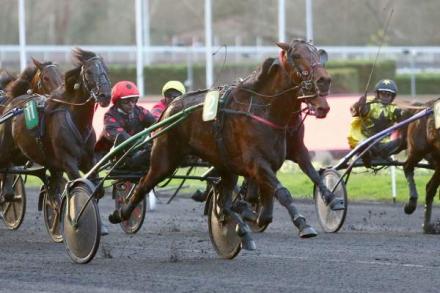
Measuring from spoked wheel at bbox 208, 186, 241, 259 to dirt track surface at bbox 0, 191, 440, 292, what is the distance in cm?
11

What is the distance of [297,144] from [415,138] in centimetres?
302

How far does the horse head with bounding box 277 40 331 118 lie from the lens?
973 cm

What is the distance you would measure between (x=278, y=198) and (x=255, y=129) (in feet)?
2.10

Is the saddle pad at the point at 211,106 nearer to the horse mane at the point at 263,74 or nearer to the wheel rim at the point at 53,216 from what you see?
the horse mane at the point at 263,74

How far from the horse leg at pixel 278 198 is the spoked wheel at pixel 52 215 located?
285 centimetres

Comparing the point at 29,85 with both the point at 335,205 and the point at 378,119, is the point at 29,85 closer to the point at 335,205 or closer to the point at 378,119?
the point at 378,119

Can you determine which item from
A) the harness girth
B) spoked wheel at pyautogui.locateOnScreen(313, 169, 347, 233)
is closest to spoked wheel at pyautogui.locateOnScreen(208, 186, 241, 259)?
the harness girth

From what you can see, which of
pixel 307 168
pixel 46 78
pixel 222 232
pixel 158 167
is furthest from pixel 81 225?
pixel 46 78

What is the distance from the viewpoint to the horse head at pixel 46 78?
43.3ft

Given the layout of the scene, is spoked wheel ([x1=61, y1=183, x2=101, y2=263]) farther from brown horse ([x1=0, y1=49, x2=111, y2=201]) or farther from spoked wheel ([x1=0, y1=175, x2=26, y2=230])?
spoked wheel ([x1=0, y1=175, x2=26, y2=230])

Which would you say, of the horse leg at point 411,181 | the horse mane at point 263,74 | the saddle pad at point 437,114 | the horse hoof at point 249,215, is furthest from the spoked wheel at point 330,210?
the horse mane at point 263,74

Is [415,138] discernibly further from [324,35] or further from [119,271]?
[324,35]

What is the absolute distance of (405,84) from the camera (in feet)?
118

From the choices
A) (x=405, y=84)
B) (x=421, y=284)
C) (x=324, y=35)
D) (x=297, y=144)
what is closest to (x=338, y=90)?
(x=405, y=84)
